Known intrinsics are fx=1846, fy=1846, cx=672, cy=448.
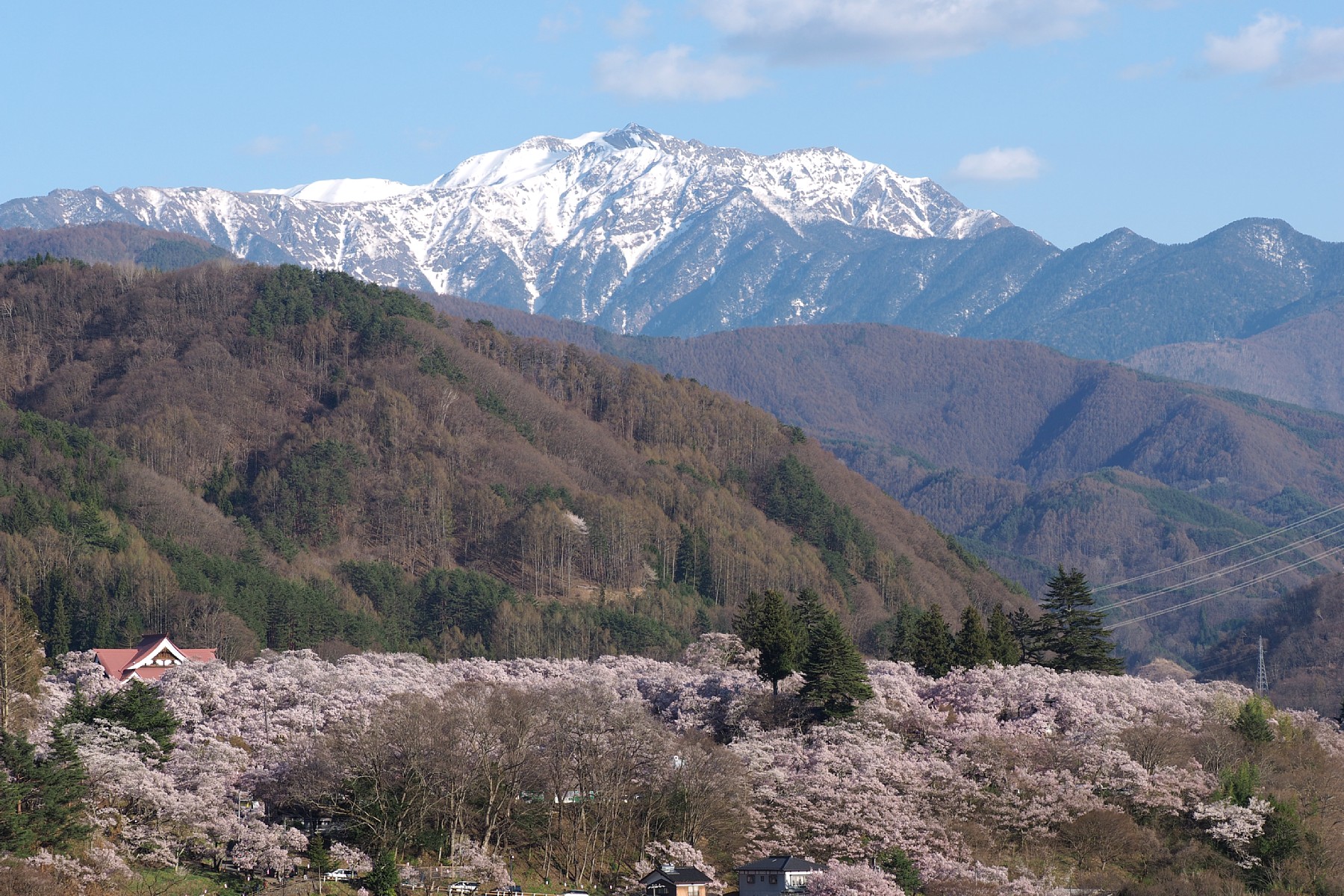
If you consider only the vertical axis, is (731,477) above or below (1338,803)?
above

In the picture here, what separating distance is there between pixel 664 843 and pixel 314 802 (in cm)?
1428

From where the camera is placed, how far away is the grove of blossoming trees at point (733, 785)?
236 feet

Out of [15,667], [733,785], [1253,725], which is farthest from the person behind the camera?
[1253,725]

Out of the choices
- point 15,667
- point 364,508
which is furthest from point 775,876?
point 364,508

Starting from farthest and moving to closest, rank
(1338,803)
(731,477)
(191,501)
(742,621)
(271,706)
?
(731,477) → (191,501) → (742,621) → (271,706) → (1338,803)

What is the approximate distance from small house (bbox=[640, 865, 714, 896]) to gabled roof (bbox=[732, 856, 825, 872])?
180cm

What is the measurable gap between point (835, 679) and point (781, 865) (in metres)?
15.7

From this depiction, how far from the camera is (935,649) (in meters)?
99.4

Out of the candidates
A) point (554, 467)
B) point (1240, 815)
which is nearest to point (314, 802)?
point (1240, 815)

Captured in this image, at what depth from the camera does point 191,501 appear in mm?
154875

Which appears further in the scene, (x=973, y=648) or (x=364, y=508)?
(x=364, y=508)

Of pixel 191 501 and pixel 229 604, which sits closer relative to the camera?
pixel 229 604

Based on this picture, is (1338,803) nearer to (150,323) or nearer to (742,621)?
(742,621)

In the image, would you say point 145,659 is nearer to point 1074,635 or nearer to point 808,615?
point 808,615
